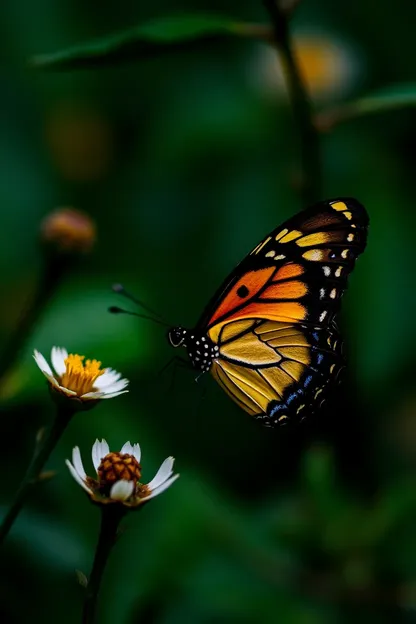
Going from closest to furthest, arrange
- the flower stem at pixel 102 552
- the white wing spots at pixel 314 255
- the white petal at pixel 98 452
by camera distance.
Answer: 1. the flower stem at pixel 102 552
2. the white petal at pixel 98 452
3. the white wing spots at pixel 314 255

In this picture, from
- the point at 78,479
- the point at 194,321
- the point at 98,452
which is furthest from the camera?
the point at 194,321

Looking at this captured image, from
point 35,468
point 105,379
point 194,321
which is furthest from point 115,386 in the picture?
point 194,321

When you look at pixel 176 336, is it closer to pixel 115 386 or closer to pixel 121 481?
pixel 115 386

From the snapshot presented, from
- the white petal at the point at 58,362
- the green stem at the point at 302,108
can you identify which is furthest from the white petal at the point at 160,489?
the green stem at the point at 302,108

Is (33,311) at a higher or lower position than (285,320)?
lower

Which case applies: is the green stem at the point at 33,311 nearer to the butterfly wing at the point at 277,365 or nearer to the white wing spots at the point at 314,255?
the butterfly wing at the point at 277,365

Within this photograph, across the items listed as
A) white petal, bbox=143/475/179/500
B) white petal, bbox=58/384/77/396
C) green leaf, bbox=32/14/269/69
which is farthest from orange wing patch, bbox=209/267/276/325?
white petal, bbox=143/475/179/500
